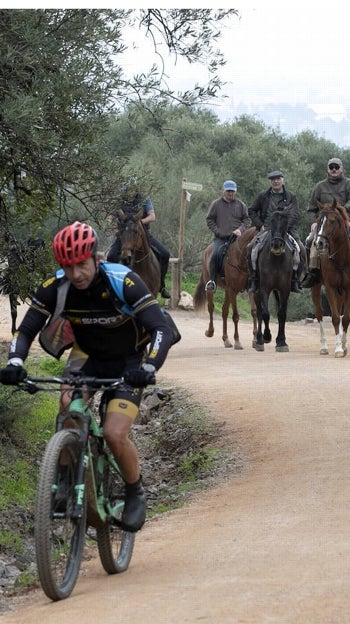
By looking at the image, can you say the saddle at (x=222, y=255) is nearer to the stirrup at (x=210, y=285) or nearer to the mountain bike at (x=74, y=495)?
the stirrup at (x=210, y=285)

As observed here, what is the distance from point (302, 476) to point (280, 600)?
16.5 feet

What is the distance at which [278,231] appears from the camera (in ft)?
70.8

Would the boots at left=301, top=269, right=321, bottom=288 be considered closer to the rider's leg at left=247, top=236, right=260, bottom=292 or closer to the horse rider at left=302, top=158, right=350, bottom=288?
the horse rider at left=302, top=158, right=350, bottom=288

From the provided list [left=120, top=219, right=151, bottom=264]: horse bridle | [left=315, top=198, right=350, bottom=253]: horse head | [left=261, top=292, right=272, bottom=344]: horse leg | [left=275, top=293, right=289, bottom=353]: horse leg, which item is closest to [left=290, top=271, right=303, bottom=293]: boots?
[left=275, top=293, right=289, bottom=353]: horse leg

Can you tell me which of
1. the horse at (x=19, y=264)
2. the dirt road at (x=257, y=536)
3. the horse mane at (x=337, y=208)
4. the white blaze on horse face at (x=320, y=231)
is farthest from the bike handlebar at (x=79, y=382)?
the horse mane at (x=337, y=208)

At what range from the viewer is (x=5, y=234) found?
12.3 meters

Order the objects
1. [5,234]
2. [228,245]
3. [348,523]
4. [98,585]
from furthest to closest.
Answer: [228,245] < [5,234] < [348,523] < [98,585]

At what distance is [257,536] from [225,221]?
1595cm

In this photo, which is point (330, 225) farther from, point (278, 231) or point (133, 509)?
point (133, 509)

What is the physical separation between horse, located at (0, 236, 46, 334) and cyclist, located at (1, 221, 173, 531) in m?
4.76

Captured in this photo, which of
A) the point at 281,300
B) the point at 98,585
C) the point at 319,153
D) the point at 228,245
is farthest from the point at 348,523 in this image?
the point at 319,153

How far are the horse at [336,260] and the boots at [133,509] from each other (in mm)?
13463

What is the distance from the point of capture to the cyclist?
7.17 meters

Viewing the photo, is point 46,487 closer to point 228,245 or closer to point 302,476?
point 302,476
